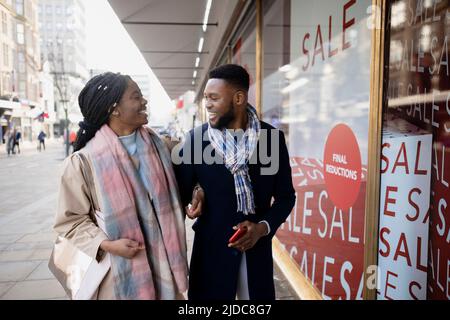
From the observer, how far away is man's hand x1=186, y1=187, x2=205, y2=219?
1.59 m

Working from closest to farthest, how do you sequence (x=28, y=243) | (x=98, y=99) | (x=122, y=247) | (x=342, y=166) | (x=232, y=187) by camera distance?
(x=122, y=247) → (x=98, y=99) → (x=232, y=187) → (x=342, y=166) → (x=28, y=243)

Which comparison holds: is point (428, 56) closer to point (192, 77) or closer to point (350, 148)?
point (350, 148)

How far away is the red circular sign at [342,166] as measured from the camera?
7.20 ft

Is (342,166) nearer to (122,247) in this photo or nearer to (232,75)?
(232,75)

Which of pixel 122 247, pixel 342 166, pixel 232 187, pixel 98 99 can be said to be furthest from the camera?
pixel 342 166

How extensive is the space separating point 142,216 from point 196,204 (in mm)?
239

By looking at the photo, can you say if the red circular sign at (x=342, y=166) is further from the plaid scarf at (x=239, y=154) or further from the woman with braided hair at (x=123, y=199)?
the woman with braided hair at (x=123, y=199)

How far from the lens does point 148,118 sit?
1646 millimetres

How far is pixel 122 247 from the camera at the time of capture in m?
1.40

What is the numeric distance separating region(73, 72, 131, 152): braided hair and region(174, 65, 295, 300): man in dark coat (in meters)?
0.37

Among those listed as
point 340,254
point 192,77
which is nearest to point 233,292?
point 340,254

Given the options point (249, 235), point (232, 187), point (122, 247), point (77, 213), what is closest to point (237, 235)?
point (249, 235)
